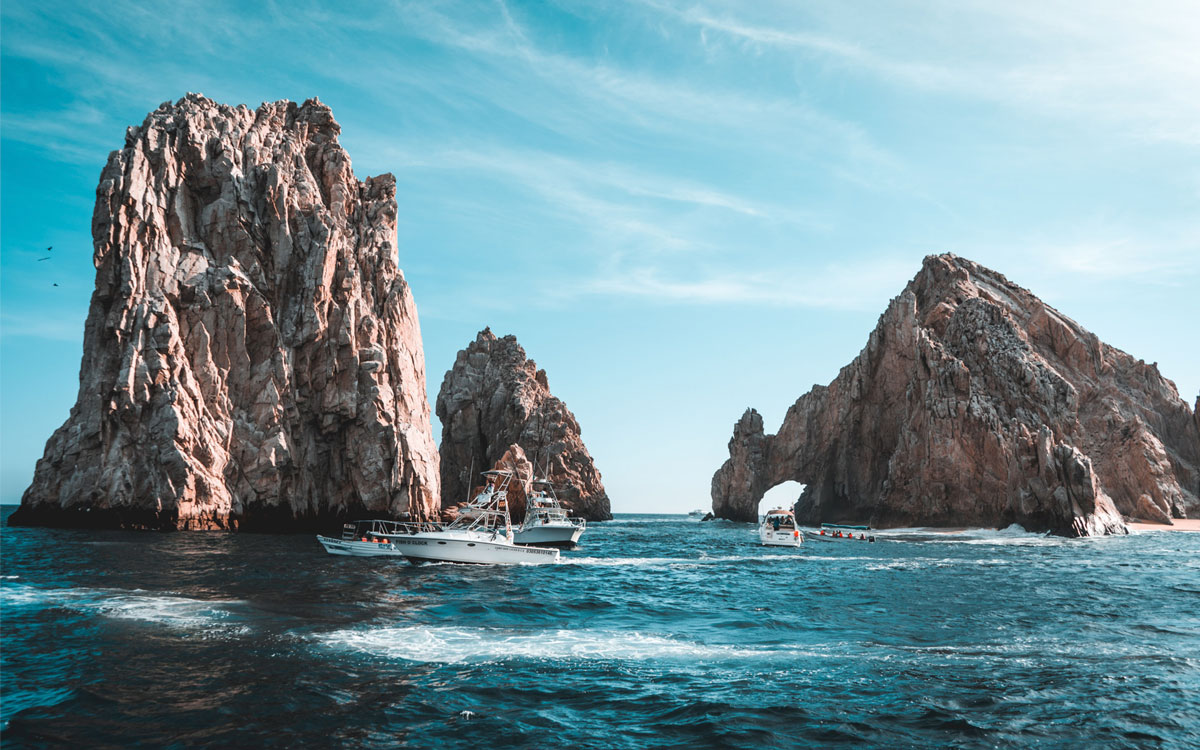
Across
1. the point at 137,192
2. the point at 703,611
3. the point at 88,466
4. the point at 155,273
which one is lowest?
the point at 703,611

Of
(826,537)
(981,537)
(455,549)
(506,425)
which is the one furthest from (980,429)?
(455,549)

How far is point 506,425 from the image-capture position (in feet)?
388

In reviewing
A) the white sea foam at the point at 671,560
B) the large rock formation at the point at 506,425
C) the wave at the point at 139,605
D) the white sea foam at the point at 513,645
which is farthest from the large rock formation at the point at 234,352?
the large rock formation at the point at 506,425

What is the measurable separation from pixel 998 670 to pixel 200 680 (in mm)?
17445

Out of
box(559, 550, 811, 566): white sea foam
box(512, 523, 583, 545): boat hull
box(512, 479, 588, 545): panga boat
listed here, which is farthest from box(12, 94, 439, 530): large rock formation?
box(559, 550, 811, 566): white sea foam

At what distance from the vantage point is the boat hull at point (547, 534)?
196ft

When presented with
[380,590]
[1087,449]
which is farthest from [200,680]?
[1087,449]

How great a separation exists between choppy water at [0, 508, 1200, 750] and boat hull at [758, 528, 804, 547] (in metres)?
28.7

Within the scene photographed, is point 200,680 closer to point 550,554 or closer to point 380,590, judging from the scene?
point 380,590

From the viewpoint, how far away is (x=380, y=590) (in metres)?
27.9

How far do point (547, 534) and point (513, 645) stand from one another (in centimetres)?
4197

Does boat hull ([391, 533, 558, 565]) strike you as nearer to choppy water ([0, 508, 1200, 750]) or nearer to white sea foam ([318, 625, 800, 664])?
choppy water ([0, 508, 1200, 750])

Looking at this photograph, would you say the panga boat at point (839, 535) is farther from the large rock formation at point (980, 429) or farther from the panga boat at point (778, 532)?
the large rock formation at point (980, 429)

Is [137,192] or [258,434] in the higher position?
[137,192]
